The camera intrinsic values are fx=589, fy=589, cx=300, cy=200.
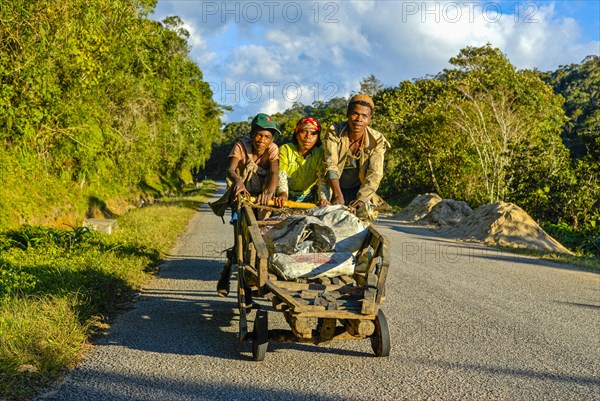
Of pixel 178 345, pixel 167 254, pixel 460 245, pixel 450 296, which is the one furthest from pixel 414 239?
pixel 178 345

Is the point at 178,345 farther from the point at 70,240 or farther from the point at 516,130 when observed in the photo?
the point at 516,130

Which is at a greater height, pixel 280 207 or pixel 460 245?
pixel 280 207

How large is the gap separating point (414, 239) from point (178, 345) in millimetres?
11641

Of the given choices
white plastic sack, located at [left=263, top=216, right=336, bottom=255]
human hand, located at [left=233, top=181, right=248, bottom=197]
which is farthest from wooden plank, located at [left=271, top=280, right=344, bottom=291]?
human hand, located at [left=233, top=181, right=248, bottom=197]

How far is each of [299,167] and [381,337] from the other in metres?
2.54

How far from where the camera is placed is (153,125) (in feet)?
86.2

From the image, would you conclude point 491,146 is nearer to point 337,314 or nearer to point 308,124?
point 308,124

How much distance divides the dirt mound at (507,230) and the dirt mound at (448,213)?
304 cm

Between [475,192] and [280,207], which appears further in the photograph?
[475,192]

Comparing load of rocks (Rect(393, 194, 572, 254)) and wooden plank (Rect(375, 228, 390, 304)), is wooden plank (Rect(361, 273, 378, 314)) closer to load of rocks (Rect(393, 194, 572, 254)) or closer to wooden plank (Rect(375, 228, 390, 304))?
wooden plank (Rect(375, 228, 390, 304))

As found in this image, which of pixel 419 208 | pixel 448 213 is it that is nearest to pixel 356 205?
pixel 448 213

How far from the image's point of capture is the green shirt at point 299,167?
660 cm

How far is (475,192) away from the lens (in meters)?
25.8

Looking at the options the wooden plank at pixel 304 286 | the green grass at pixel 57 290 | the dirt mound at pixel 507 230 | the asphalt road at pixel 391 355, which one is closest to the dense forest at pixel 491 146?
the dirt mound at pixel 507 230
